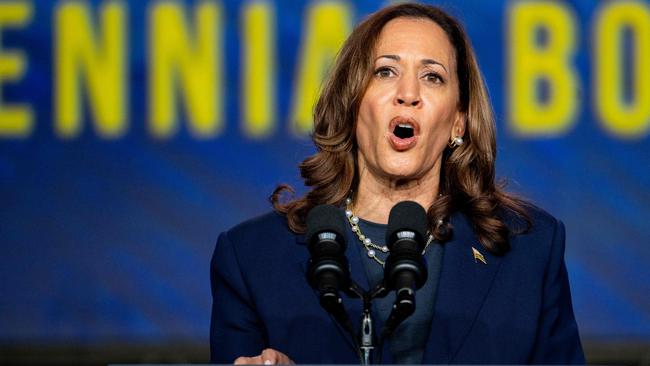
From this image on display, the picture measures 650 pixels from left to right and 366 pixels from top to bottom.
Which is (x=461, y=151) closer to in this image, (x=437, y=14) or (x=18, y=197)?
(x=437, y=14)

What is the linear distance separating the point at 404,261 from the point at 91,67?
8.88 ft

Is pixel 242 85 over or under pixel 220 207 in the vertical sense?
over

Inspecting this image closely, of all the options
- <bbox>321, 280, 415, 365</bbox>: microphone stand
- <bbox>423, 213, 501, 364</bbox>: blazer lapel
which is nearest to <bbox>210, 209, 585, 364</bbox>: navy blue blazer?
<bbox>423, 213, 501, 364</bbox>: blazer lapel

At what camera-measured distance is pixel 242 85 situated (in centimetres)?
452

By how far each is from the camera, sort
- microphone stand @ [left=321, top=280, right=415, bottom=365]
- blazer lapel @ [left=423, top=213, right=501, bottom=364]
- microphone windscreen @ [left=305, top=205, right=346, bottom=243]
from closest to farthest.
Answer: microphone stand @ [left=321, top=280, right=415, bottom=365] → microphone windscreen @ [left=305, top=205, right=346, bottom=243] → blazer lapel @ [left=423, top=213, right=501, bottom=364]

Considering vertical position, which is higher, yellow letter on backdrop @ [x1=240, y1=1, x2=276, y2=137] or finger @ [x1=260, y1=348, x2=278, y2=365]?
yellow letter on backdrop @ [x1=240, y1=1, x2=276, y2=137]

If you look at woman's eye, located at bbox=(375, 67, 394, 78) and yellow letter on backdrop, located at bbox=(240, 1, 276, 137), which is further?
yellow letter on backdrop, located at bbox=(240, 1, 276, 137)

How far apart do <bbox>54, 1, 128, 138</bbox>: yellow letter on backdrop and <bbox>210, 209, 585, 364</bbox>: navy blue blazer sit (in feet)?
5.67

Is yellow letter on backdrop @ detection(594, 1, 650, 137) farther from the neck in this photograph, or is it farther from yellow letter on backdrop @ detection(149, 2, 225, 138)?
the neck

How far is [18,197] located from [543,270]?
2360mm

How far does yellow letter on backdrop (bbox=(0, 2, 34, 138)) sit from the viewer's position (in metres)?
4.54

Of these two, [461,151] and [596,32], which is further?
[596,32]

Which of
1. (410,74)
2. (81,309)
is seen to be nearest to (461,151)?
(410,74)

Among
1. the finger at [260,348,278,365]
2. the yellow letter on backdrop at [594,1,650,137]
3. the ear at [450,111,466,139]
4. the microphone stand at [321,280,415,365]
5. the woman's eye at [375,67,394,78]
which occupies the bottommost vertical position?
the finger at [260,348,278,365]
